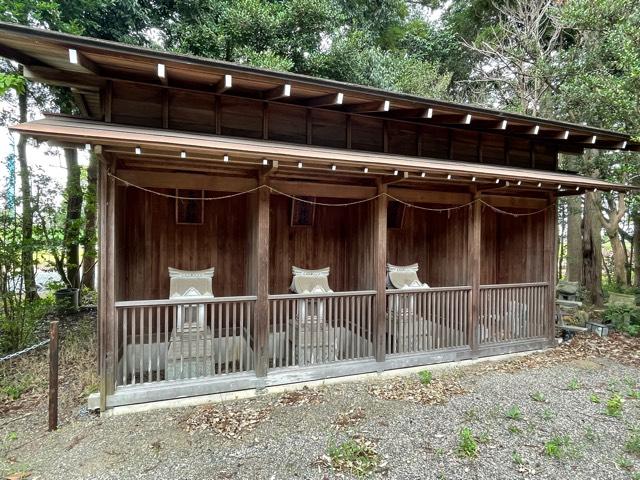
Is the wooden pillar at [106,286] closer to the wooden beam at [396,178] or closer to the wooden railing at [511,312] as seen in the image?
the wooden beam at [396,178]

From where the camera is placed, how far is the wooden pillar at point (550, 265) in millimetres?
5734

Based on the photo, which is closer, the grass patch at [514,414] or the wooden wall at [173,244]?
the grass patch at [514,414]

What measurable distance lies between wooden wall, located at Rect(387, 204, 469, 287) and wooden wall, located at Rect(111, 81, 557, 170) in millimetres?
1132

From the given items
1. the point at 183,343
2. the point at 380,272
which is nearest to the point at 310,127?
the point at 380,272

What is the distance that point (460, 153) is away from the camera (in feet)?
19.8

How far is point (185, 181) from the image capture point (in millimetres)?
4137

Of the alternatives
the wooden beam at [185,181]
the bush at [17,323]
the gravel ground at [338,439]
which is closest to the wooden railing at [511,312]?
the gravel ground at [338,439]

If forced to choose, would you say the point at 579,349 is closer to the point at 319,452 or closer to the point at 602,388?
the point at 602,388

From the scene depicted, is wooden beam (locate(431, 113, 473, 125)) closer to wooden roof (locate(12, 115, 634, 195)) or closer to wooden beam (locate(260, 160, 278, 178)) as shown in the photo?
wooden roof (locate(12, 115, 634, 195))

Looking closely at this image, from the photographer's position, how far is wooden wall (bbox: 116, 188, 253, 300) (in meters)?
4.93

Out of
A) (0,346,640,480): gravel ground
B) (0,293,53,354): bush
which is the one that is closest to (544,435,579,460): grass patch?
(0,346,640,480): gravel ground

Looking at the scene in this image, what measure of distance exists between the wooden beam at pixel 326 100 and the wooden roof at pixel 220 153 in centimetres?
95

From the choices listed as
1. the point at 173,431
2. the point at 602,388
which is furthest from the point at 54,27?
the point at 602,388

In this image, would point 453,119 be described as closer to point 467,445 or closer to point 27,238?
point 467,445
